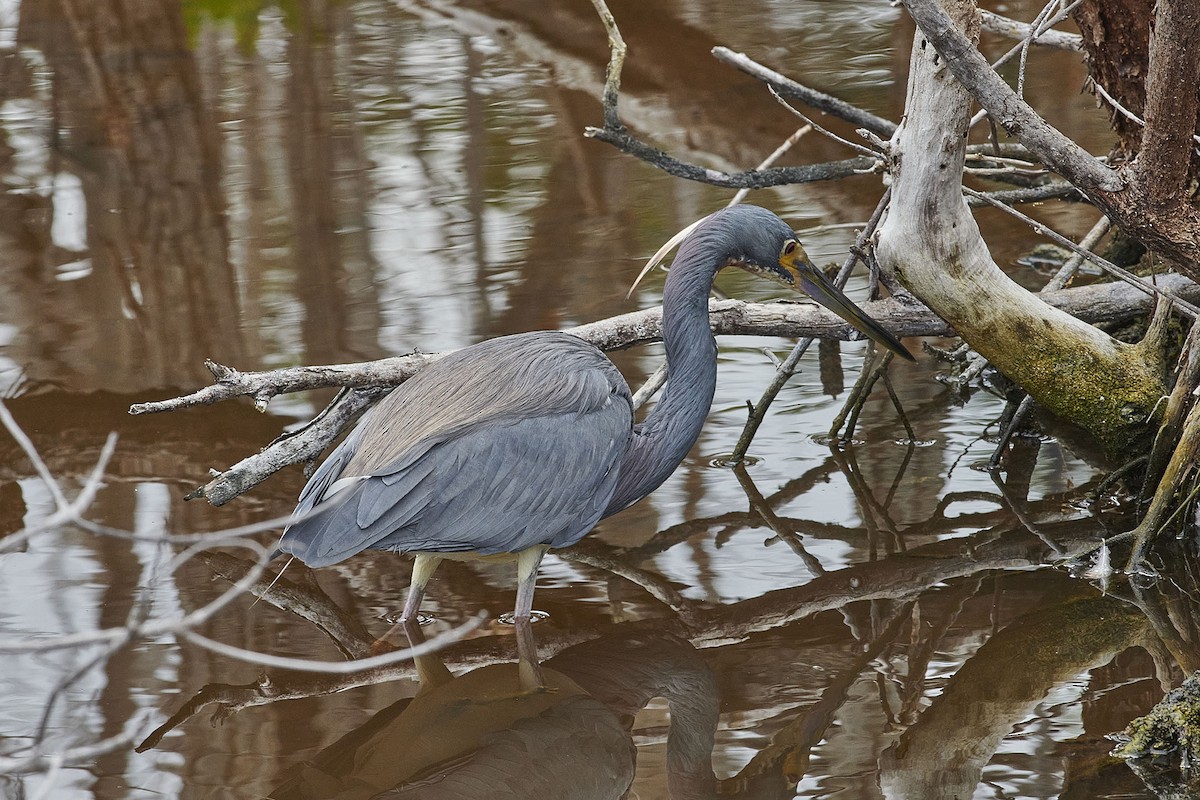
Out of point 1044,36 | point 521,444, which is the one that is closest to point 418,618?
point 521,444

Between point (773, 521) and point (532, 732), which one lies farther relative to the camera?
point (773, 521)

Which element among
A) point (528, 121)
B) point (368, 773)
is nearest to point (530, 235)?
point (528, 121)

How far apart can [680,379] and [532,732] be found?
1512mm

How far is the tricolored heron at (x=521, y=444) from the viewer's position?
4398 millimetres

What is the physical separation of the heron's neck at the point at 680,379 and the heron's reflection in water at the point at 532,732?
26.0 inches

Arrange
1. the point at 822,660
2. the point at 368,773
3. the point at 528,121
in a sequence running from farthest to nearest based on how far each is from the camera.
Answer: the point at 528,121, the point at 822,660, the point at 368,773

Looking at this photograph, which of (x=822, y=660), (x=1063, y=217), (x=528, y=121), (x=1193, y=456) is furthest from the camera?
(x=528, y=121)

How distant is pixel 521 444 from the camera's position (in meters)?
4.54

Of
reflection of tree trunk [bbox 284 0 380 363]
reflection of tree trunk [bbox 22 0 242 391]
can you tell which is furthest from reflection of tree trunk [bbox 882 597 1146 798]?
reflection of tree trunk [bbox 22 0 242 391]

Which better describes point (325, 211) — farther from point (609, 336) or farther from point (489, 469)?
point (489, 469)

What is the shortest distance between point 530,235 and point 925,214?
434 centimetres

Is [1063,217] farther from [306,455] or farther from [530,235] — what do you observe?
[306,455]

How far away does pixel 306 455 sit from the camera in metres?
5.06

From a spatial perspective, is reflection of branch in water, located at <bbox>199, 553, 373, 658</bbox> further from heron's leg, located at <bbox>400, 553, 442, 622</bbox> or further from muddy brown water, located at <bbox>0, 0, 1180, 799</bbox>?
heron's leg, located at <bbox>400, 553, 442, 622</bbox>
